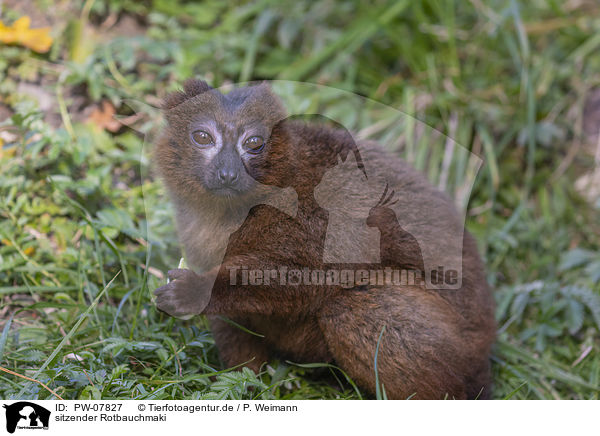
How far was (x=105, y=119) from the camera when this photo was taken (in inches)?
177

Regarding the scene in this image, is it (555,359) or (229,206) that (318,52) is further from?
(555,359)

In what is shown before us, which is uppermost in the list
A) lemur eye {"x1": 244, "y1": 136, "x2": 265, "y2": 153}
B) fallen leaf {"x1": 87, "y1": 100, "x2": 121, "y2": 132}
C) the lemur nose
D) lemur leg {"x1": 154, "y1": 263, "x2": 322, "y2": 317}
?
lemur eye {"x1": 244, "y1": 136, "x2": 265, "y2": 153}

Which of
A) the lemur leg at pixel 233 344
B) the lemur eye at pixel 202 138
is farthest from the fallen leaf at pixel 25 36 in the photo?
the lemur leg at pixel 233 344

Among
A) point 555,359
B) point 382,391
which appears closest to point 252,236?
point 382,391

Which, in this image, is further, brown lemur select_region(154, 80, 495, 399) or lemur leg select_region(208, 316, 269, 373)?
lemur leg select_region(208, 316, 269, 373)

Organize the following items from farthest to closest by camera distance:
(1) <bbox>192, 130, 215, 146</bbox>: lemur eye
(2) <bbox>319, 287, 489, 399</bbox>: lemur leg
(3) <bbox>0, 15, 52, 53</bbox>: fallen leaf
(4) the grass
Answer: (3) <bbox>0, 15, 52, 53</bbox>: fallen leaf → (4) the grass → (2) <bbox>319, 287, 489, 399</bbox>: lemur leg → (1) <bbox>192, 130, 215, 146</bbox>: lemur eye

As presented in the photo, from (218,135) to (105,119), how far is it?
85.3 inches

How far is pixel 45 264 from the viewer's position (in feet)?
11.5

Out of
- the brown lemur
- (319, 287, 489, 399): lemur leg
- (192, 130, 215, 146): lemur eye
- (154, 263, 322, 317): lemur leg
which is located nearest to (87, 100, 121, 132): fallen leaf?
the brown lemur

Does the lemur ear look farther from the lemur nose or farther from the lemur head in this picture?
the lemur nose

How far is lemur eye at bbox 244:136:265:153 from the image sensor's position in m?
2.76

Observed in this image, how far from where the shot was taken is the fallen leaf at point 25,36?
14.3 feet

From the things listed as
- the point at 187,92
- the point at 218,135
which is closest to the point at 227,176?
the point at 218,135
